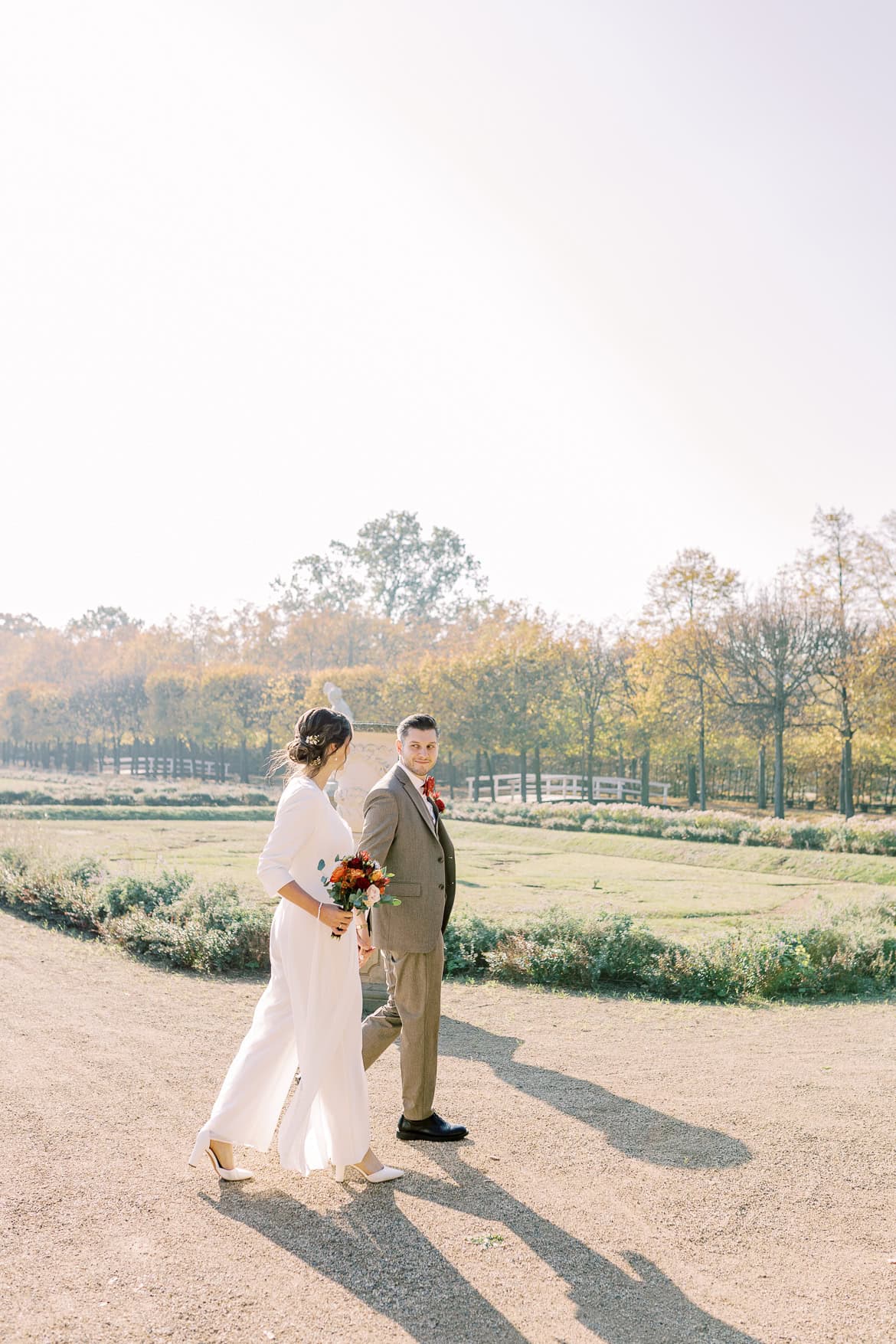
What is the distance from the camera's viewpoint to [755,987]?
905 centimetres

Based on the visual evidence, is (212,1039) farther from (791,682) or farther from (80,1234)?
(791,682)

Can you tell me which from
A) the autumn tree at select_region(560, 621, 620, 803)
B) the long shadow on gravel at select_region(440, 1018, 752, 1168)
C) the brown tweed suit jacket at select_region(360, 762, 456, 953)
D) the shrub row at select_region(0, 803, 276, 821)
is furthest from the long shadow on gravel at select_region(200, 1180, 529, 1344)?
the autumn tree at select_region(560, 621, 620, 803)

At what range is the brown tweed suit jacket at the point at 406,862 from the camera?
520cm

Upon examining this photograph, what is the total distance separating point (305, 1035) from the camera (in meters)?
4.55

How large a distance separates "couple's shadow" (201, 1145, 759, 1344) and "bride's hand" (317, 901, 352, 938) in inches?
44.0

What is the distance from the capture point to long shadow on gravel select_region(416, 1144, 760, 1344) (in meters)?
3.55

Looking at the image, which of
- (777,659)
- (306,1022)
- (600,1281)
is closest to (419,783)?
(306,1022)

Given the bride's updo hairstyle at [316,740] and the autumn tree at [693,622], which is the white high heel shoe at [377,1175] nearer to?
the bride's updo hairstyle at [316,740]

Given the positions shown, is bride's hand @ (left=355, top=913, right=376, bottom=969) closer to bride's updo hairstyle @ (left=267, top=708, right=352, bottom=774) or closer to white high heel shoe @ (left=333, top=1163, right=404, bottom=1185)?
bride's updo hairstyle @ (left=267, top=708, right=352, bottom=774)

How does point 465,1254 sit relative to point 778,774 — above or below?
below

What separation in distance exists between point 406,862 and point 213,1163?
1.53 meters

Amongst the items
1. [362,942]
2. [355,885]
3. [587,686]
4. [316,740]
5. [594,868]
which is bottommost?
[594,868]

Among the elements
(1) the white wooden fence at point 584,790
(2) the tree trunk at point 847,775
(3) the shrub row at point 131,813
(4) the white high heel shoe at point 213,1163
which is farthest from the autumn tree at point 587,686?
(4) the white high heel shoe at point 213,1163

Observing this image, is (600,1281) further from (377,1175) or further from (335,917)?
(335,917)
